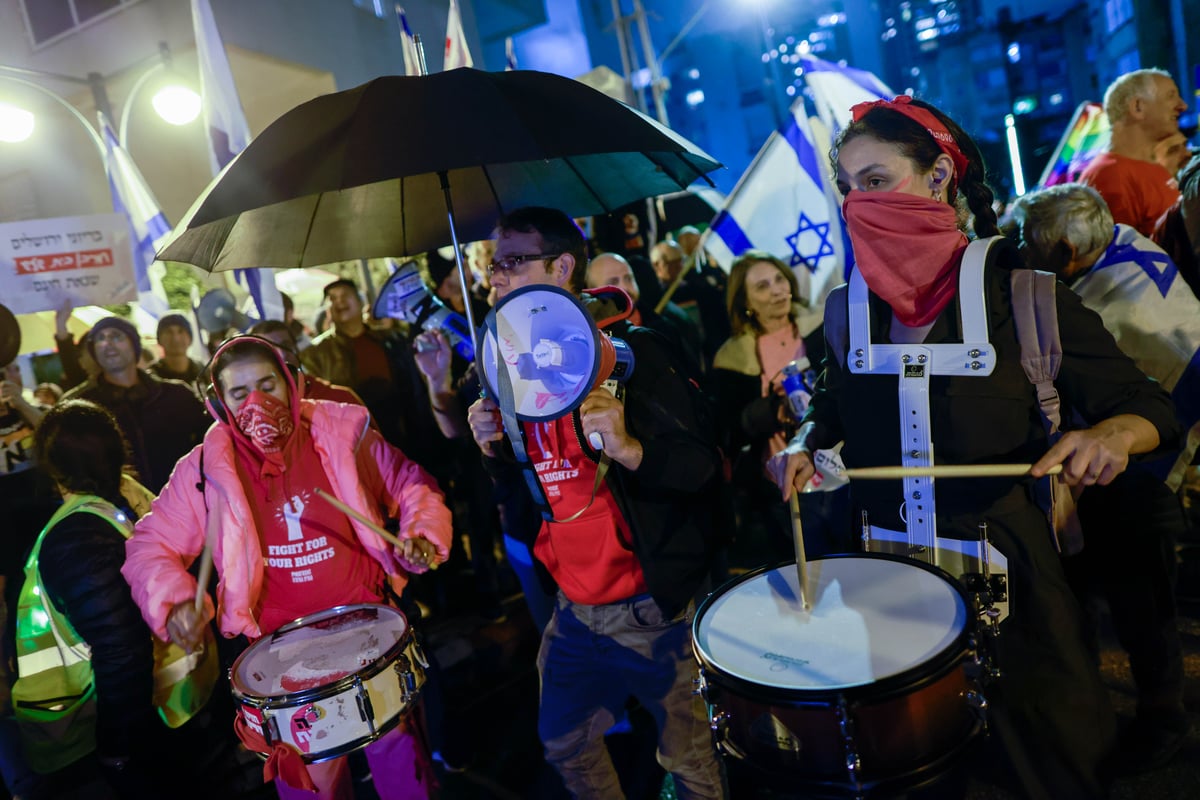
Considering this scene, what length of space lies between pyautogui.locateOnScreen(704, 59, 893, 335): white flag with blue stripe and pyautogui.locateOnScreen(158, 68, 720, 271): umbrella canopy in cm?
250

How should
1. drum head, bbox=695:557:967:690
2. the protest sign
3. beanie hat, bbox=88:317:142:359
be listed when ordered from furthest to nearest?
beanie hat, bbox=88:317:142:359 → the protest sign → drum head, bbox=695:557:967:690

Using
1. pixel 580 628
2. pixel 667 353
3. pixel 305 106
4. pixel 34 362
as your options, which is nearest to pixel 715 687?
pixel 580 628

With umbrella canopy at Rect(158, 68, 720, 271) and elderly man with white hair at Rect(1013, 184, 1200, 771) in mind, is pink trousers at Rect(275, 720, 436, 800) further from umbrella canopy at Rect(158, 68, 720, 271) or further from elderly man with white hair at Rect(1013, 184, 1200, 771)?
elderly man with white hair at Rect(1013, 184, 1200, 771)

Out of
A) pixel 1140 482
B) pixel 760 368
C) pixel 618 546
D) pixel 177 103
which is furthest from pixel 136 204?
pixel 1140 482

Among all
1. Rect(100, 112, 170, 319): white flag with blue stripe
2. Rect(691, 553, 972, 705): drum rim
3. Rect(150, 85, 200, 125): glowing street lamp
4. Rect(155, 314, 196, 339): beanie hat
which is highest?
Rect(150, 85, 200, 125): glowing street lamp

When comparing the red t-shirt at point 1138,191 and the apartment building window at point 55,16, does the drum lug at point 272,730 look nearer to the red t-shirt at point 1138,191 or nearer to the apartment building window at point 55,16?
the red t-shirt at point 1138,191

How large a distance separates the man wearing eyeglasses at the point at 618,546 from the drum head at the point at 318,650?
627mm

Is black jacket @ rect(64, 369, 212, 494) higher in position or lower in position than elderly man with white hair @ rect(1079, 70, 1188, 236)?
lower

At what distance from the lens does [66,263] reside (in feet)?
16.8

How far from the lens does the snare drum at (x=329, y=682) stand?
7.94ft

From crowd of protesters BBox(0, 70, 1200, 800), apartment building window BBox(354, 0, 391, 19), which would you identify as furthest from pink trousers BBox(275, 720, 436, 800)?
apartment building window BBox(354, 0, 391, 19)

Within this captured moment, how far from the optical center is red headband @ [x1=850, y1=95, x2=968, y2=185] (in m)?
2.13

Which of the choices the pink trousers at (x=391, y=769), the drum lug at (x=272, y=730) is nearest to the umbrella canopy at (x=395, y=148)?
the drum lug at (x=272, y=730)

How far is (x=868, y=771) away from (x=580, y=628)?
1262mm
